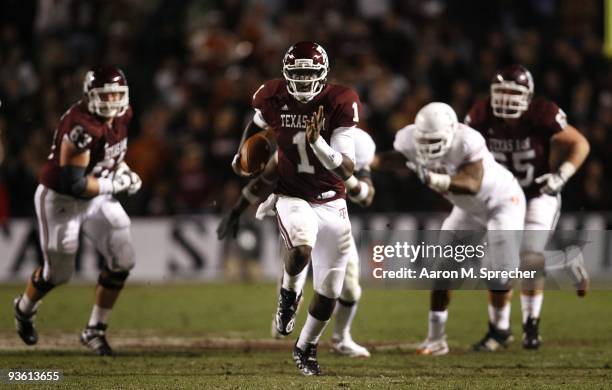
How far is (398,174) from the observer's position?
12977 mm

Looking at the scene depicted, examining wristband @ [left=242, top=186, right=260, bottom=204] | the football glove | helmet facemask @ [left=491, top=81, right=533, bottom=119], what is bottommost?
the football glove

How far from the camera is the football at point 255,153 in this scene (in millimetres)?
7297

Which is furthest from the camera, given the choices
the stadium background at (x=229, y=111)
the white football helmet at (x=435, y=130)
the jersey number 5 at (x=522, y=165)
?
the stadium background at (x=229, y=111)

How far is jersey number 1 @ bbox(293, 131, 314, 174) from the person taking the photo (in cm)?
693

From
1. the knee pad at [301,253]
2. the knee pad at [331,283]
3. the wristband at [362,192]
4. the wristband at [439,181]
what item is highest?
the wristband at [439,181]

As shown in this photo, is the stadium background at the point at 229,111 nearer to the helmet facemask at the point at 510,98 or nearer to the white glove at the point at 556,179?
the white glove at the point at 556,179

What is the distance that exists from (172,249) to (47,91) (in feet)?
8.93

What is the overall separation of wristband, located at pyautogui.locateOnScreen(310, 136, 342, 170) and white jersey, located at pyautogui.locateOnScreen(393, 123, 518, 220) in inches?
64.9

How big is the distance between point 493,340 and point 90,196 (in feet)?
10.6

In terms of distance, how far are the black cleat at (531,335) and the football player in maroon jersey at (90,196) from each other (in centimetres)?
307

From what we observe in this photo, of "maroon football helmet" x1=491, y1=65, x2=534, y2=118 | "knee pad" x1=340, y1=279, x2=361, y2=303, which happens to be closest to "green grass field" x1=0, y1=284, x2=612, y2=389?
"knee pad" x1=340, y1=279, x2=361, y2=303

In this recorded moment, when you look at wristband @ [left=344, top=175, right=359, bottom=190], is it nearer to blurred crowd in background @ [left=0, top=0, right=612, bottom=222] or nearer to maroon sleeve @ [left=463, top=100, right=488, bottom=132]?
maroon sleeve @ [left=463, top=100, right=488, bottom=132]

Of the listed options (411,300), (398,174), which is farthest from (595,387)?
(398,174)

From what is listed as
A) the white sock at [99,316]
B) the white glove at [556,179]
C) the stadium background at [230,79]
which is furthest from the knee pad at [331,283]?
the stadium background at [230,79]
